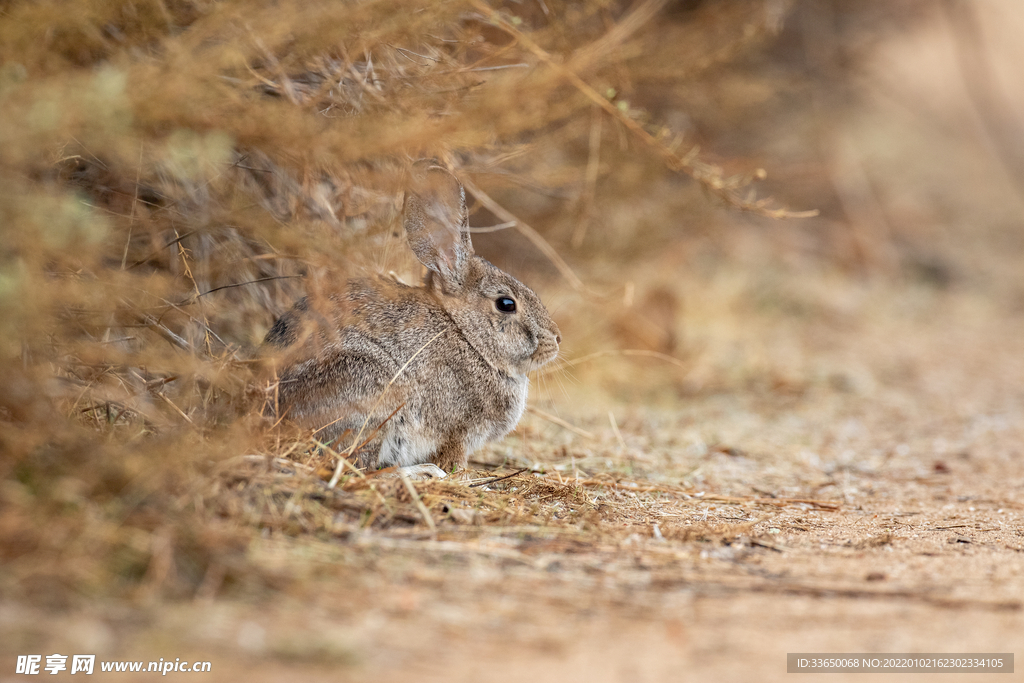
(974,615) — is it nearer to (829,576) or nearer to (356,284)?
(829,576)

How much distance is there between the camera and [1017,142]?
507 inches

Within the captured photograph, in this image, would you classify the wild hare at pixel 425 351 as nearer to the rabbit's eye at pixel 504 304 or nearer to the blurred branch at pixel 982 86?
the rabbit's eye at pixel 504 304

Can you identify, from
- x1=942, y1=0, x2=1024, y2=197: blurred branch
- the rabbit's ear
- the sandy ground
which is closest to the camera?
the sandy ground

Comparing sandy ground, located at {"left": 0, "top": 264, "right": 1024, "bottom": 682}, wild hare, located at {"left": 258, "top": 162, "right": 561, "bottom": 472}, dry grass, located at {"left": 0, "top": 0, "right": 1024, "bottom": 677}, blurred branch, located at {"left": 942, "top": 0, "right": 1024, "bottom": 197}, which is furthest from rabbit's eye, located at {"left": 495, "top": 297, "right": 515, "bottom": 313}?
blurred branch, located at {"left": 942, "top": 0, "right": 1024, "bottom": 197}

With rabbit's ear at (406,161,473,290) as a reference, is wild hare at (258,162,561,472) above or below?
below

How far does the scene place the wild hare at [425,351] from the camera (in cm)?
374

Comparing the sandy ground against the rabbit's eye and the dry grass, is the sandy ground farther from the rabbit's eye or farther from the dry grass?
the rabbit's eye

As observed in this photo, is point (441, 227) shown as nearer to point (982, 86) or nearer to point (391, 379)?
point (391, 379)

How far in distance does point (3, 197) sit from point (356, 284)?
1.74 metres

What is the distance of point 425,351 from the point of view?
157 inches

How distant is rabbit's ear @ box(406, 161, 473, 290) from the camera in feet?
13.2

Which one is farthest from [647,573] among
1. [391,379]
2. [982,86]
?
[982,86]

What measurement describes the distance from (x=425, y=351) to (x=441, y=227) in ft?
1.84

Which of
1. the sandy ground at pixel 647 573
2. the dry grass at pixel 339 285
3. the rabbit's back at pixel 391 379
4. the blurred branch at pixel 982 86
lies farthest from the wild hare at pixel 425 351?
the blurred branch at pixel 982 86
